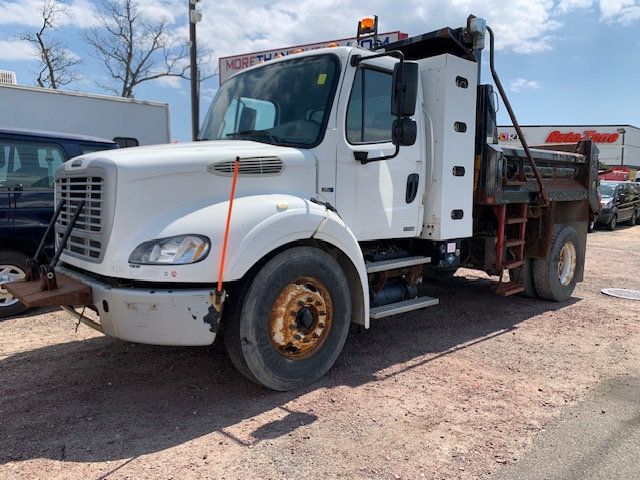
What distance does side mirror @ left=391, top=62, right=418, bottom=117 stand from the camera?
403 cm

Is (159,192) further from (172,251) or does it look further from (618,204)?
(618,204)

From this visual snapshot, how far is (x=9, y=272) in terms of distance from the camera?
19.5ft

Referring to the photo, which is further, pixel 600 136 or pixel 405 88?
pixel 600 136

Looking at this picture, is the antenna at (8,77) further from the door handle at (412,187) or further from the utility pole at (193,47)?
the door handle at (412,187)

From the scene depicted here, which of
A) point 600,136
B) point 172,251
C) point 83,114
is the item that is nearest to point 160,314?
point 172,251

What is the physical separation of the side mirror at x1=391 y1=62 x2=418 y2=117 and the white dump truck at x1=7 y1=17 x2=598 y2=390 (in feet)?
0.04

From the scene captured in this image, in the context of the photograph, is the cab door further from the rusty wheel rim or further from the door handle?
the rusty wheel rim

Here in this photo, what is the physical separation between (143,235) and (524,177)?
464cm

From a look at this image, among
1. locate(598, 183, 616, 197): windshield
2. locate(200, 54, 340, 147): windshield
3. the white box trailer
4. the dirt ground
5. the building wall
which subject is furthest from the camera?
the building wall

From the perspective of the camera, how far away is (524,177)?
20.7ft

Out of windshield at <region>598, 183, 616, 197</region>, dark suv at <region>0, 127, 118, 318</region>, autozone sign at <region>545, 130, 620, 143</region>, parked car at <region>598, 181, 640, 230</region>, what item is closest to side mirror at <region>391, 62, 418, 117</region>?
dark suv at <region>0, 127, 118, 318</region>

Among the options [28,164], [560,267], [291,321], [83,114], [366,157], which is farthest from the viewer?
[83,114]

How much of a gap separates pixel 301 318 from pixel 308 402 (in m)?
0.60

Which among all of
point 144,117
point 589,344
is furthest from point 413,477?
point 144,117
